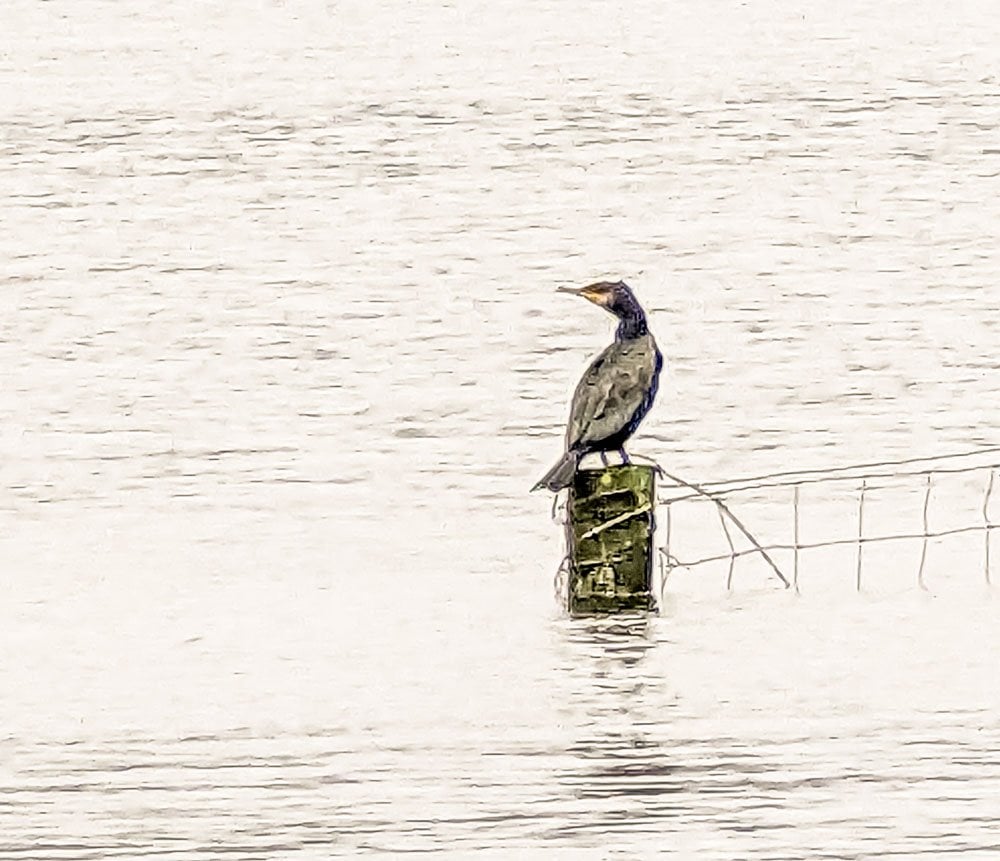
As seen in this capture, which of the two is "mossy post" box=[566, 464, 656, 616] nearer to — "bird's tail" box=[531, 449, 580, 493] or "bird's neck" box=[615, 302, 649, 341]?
"bird's tail" box=[531, 449, 580, 493]

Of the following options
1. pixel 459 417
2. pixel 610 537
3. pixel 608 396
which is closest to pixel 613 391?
pixel 608 396

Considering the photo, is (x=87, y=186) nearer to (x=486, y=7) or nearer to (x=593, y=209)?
(x=593, y=209)

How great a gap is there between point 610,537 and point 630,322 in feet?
3.13

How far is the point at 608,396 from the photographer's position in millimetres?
11281

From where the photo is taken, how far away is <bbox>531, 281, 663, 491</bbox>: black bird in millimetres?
11203

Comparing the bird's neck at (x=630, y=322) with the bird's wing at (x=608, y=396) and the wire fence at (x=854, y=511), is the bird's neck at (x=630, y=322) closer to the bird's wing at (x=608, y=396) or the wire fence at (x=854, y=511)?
the bird's wing at (x=608, y=396)

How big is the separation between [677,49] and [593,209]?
63.5 feet

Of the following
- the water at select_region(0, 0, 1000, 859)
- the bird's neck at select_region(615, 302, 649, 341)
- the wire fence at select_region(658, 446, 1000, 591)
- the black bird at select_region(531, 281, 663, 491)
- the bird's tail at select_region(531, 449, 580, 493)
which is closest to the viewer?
the water at select_region(0, 0, 1000, 859)

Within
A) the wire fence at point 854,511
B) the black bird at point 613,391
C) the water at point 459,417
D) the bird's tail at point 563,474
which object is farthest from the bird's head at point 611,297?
the wire fence at point 854,511

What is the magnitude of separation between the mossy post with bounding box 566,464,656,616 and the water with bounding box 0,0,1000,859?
0.87 ft

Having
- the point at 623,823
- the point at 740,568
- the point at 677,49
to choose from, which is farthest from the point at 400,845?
the point at 677,49

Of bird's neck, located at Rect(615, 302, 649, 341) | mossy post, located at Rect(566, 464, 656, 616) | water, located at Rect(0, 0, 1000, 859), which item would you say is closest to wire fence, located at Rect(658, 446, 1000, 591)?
water, located at Rect(0, 0, 1000, 859)

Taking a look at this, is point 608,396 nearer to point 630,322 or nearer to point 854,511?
point 630,322

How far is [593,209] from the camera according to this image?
37219 mm
